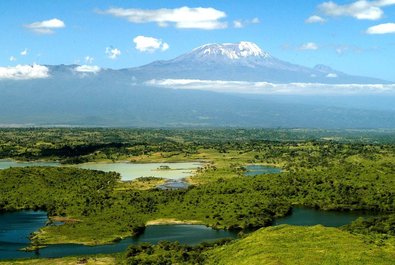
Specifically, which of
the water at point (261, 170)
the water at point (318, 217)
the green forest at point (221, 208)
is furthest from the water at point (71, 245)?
the water at point (261, 170)

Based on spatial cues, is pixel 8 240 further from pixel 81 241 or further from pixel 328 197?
pixel 328 197

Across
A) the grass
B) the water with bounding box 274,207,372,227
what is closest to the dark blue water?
the water with bounding box 274,207,372,227

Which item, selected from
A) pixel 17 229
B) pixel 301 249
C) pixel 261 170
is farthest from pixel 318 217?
pixel 261 170

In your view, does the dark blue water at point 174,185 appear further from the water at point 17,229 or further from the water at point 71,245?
the water at point 71,245

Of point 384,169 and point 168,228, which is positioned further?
point 384,169

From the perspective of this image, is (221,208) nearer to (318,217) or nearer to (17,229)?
(318,217)

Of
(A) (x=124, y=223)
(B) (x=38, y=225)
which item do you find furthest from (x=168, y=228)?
(B) (x=38, y=225)

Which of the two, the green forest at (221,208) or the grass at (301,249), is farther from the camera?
the green forest at (221,208)
